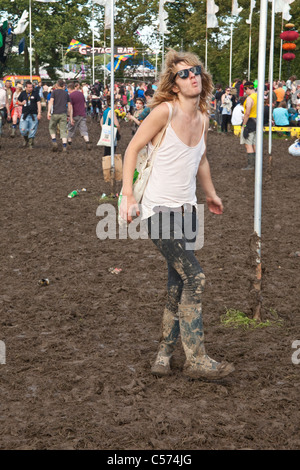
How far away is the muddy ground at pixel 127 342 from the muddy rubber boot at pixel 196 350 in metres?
0.08

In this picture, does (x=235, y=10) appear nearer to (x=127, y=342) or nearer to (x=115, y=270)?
(x=115, y=270)

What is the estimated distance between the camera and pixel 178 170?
4406mm

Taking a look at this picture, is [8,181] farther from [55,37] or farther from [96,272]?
[55,37]

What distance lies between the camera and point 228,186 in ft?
47.7

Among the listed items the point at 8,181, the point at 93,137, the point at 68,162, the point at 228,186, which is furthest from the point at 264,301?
the point at 93,137

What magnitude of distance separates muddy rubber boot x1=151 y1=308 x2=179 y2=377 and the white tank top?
78cm

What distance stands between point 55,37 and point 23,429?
234 ft

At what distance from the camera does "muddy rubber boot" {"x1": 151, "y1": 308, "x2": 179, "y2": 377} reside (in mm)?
4801

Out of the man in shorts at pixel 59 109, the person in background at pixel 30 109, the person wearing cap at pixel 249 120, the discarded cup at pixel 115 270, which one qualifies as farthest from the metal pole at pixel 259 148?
the person in background at pixel 30 109

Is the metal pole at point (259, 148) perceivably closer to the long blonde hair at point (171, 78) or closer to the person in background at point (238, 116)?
the long blonde hair at point (171, 78)

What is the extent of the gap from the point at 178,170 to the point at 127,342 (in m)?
1.76

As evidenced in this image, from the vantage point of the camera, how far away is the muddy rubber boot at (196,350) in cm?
458

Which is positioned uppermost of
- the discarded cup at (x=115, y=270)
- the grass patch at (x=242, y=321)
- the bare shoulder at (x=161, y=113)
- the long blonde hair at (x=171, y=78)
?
the long blonde hair at (x=171, y=78)

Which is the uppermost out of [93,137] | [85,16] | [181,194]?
[85,16]
